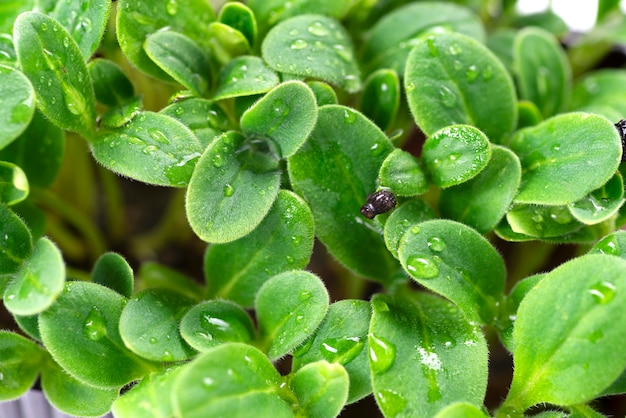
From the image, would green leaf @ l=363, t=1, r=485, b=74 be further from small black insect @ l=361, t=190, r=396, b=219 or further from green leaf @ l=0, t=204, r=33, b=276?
green leaf @ l=0, t=204, r=33, b=276

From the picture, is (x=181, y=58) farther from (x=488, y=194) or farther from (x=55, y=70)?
(x=488, y=194)

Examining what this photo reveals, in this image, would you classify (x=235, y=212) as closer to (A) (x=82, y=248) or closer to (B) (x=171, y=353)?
(B) (x=171, y=353)

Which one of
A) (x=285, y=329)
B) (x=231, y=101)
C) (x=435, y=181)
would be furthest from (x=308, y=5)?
(x=285, y=329)

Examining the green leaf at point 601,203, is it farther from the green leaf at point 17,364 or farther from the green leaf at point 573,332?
the green leaf at point 17,364

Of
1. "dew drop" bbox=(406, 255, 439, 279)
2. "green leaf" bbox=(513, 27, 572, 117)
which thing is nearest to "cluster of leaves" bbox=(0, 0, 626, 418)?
"dew drop" bbox=(406, 255, 439, 279)

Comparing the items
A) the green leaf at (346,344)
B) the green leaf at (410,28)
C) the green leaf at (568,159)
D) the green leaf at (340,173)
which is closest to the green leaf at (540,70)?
the green leaf at (410,28)
